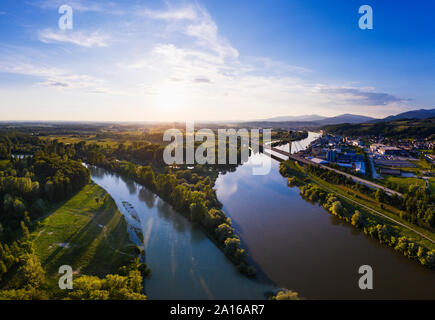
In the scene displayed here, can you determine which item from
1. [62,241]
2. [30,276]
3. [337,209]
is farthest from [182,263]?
[337,209]

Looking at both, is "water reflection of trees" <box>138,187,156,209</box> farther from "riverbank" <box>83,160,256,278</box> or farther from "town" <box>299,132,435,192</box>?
"town" <box>299,132,435,192</box>

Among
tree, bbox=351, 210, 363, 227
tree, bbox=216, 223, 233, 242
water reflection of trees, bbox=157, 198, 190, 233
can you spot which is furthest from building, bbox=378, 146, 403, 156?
water reflection of trees, bbox=157, 198, 190, 233

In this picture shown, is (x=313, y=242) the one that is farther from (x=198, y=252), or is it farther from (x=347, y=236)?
(x=198, y=252)

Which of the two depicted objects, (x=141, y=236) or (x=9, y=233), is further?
(x=141, y=236)

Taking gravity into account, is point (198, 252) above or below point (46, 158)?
below

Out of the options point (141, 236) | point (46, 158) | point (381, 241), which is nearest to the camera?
point (381, 241)

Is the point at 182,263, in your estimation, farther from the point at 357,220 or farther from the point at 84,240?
the point at 357,220
